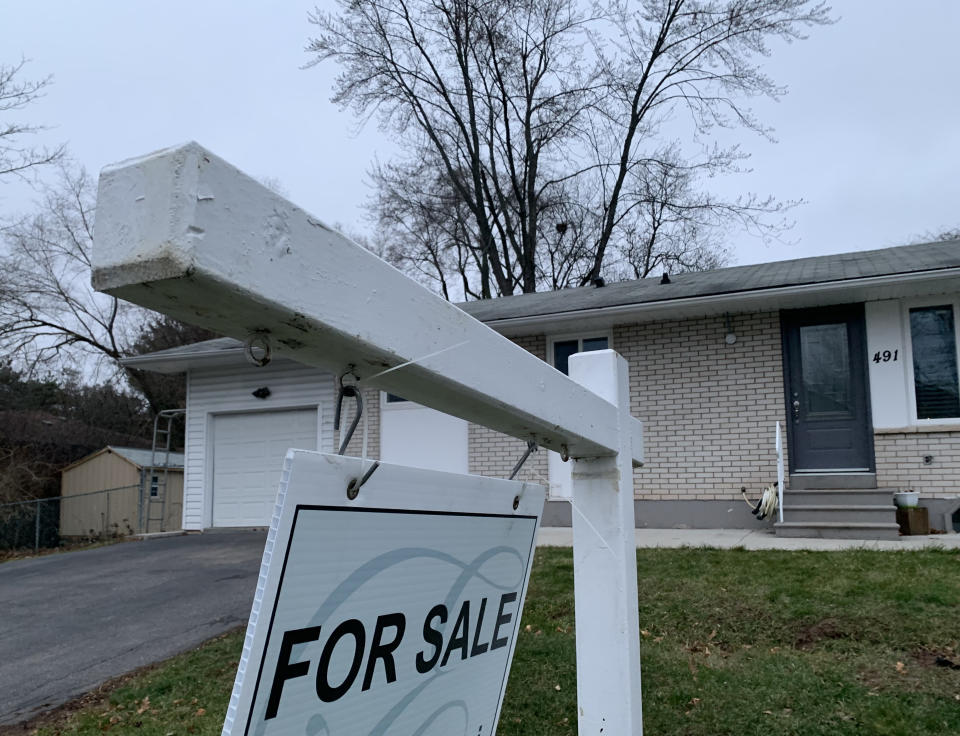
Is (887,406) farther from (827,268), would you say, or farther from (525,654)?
(525,654)

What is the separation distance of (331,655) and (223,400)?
560 inches

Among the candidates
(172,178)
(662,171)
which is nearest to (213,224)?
(172,178)

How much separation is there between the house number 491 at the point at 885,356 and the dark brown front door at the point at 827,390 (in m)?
0.14

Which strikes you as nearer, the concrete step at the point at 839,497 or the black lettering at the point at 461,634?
the black lettering at the point at 461,634

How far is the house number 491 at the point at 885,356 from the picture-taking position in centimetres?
→ 1014

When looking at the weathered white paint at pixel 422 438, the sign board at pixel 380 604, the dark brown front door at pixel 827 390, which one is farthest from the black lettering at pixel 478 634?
the weathered white paint at pixel 422 438

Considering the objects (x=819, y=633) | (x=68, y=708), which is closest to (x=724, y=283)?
(x=819, y=633)

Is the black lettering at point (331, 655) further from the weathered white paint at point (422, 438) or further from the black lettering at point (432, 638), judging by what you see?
the weathered white paint at point (422, 438)

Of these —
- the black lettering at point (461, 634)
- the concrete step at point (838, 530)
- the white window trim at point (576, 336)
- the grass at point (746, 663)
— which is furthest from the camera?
the white window trim at point (576, 336)

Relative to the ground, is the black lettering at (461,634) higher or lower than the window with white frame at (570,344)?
lower

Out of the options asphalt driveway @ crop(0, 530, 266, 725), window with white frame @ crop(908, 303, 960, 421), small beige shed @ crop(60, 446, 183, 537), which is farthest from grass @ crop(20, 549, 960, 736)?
small beige shed @ crop(60, 446, 183, 537)

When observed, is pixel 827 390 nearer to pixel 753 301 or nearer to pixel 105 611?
pixel 753 301

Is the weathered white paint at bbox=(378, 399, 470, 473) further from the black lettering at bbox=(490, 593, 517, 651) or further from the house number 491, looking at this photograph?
the black lettering at bbox=(490, 593, 517, 651)

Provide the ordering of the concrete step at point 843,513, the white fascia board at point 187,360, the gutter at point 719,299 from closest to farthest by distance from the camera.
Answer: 1. the concrete step at point 843,513
2. the gutter at point 719,299
3. the white fascia board at point 187,360
